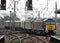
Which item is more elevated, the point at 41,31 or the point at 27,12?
the point at 27,12

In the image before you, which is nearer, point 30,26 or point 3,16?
point 30,26

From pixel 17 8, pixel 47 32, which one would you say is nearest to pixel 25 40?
pixel 47 32

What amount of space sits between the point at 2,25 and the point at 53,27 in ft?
36.8

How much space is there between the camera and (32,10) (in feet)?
141

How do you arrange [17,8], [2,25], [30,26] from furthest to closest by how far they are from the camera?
[17,8], [2,25], [30,26]

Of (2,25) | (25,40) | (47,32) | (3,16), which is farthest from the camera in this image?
(3,16)

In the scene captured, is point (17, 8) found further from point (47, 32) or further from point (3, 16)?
point (47, 32)

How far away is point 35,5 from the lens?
139 feet

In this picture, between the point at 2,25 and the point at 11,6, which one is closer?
the point at 2,25

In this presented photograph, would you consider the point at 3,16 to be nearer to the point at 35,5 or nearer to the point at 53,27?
the point at 35,5

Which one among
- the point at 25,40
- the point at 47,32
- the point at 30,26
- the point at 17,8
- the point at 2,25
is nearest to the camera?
the point at 25,40

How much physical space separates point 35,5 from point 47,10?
9.05ft

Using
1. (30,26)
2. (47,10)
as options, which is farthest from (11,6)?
(30,26)

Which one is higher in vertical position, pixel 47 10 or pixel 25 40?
pixel 47 10
